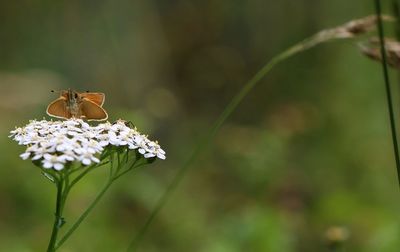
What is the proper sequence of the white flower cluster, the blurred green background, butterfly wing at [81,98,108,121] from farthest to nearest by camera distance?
1. the blurred green background
2. butterfly wing at [81,98,108,121]
3. the white flower cluster

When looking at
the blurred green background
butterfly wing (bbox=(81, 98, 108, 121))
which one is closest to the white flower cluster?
butterfly wing (bbox=(81, 98, 108, 121))

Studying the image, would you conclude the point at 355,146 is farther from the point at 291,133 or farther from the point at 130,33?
the point at 130,33

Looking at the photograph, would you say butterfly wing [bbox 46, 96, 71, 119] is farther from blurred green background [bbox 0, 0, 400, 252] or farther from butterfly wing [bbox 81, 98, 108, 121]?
blurred green background [bbox 0, 0, 400, 252]

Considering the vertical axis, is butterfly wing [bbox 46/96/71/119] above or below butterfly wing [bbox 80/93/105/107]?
below

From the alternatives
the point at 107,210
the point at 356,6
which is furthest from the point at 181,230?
the point at 356,6

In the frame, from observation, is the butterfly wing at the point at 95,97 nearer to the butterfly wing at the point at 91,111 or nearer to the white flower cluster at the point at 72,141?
the butterfly wing at the point at 91,111

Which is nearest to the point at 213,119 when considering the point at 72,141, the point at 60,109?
the point at 60,109

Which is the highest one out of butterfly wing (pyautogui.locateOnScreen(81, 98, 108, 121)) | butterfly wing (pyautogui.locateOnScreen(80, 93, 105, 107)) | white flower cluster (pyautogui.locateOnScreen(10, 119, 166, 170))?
butterfly wing (pyautogui.locateOnScreen(80, 93, 105, 107))
